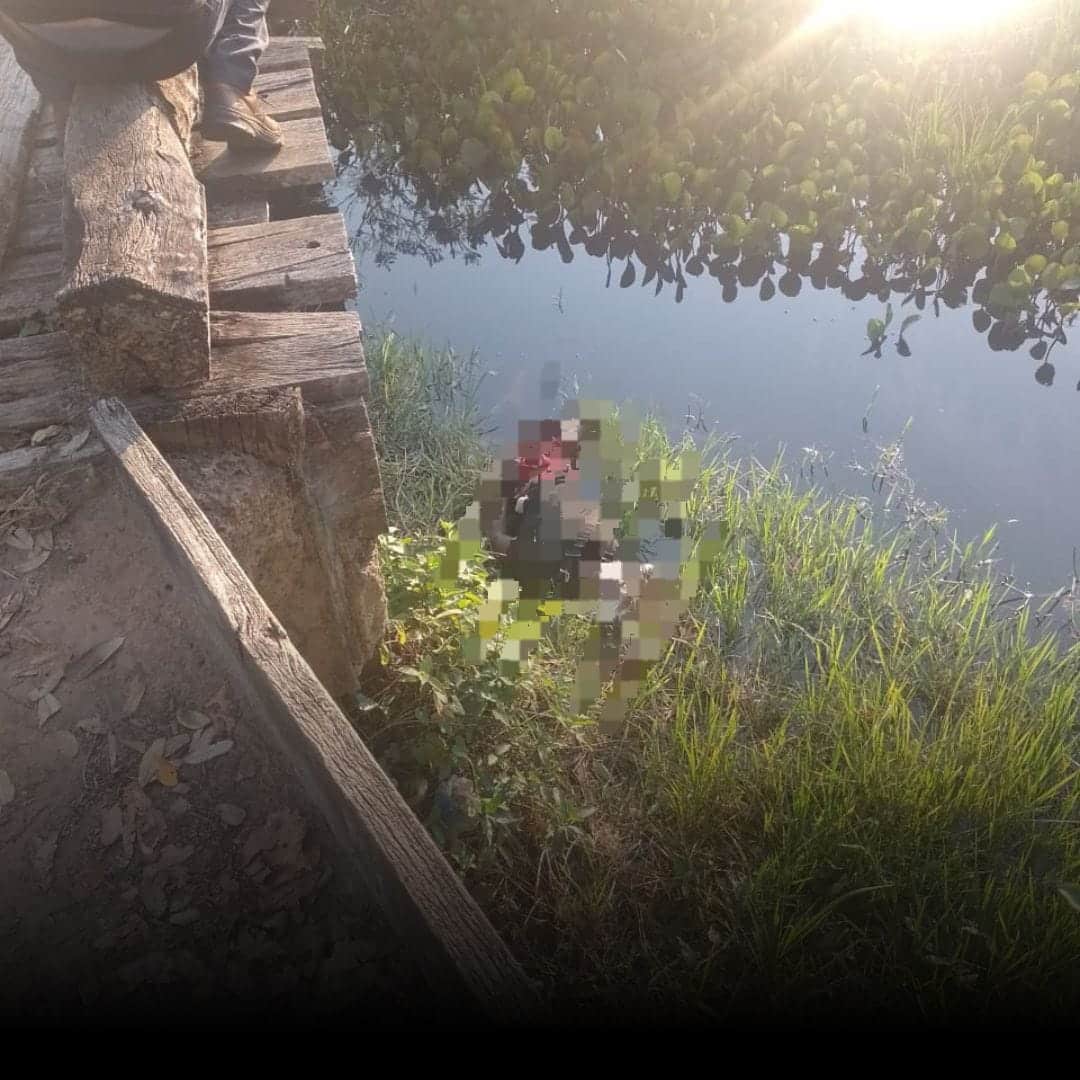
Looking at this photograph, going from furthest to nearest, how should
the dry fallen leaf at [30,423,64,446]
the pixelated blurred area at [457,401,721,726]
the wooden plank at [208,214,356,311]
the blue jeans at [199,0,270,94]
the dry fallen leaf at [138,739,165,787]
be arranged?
the blue jeans at [199,0,270,94], the pixelated blurred area at [457,401,721,726], the wooden plank at [208,214,356,311], the dry fallen leaf at [30,423,64,446], the dry fallen leaf at [138,739,165,787]

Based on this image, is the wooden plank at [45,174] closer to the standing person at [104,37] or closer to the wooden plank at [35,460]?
the standing person at [104,37]

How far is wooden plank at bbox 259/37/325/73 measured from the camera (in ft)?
12.9

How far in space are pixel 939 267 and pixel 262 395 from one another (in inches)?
158

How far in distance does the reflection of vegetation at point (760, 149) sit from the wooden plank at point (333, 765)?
373 centimetres

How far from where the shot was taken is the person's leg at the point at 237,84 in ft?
9.77

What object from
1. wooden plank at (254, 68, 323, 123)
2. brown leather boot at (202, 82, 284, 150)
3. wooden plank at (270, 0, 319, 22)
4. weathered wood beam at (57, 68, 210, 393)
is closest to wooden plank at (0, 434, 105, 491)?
weathered wood beam at (57, 68, 210, 393)

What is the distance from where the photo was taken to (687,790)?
Result: 7.91ft

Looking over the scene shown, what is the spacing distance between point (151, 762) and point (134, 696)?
0.46 ft

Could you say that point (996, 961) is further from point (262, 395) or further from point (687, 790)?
point (262, 395)

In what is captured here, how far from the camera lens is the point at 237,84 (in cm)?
309

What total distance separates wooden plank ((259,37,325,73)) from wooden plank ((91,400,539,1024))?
2.82 meters

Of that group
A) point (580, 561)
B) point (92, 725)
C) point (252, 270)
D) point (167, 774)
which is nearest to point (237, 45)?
point (252, 270)

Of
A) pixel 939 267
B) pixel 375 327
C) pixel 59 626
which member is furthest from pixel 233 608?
pixel 939 267

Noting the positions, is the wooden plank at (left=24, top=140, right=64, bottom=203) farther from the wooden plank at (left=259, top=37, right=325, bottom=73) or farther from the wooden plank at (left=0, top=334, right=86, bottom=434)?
the wooden plank at (left=259, top=37, right=325, bottom=73)
